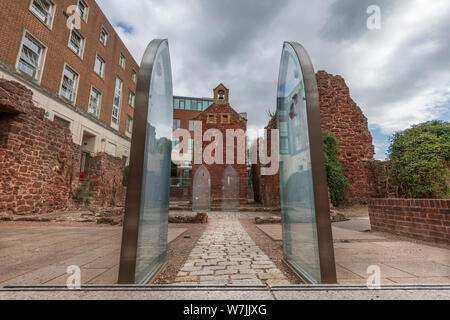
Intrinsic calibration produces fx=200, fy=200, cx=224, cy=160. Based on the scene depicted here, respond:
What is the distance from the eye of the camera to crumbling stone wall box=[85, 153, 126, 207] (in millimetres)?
12819

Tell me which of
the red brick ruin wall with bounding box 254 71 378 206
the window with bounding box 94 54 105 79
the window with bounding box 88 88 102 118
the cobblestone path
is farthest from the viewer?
the window with bounding box 94 54 105 79

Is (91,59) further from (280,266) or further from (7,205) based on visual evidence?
(280,266)

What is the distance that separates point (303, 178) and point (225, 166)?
46.0 feet

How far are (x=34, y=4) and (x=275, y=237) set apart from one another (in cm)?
1482

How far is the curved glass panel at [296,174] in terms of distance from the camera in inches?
67.5

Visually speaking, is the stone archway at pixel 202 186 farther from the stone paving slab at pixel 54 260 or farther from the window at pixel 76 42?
the window at pixel 76 42

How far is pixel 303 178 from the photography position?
1888mm

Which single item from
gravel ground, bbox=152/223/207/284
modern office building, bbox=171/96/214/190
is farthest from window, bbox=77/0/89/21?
modern office building, bbox=171/96/214/190

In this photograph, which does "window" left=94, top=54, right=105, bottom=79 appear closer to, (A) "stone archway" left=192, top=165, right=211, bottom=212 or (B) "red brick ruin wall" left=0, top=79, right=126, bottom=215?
(B) "red brick ruin wall" left=0, top=79, right=126, bottom=215

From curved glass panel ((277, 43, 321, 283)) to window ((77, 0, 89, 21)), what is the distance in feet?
54.2

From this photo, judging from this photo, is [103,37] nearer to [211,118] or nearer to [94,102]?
[94,102]

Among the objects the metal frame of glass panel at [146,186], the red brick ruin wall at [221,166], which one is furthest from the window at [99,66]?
the metal frame of glass panel at [146,186]
